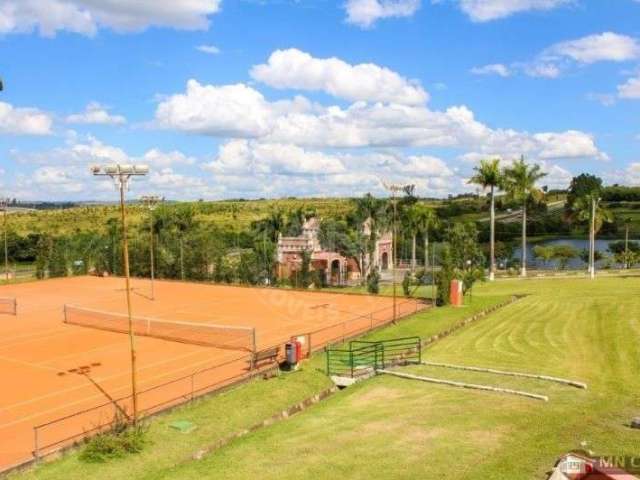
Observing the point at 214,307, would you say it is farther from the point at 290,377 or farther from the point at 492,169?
the point at 492,169

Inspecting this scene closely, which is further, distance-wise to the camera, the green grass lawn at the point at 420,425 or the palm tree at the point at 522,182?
the palm tree at the point at 522,182

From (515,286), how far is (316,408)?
36.5 metres

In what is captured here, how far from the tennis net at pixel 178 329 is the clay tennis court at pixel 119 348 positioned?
52 cm

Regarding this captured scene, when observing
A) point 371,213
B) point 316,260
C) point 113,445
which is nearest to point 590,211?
point 371,213

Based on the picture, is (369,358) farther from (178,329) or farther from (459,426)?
(178,329)

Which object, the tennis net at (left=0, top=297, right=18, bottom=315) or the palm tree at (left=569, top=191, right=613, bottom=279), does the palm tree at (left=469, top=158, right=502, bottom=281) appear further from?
the tennis net at (left=0, top=297, right=18, bottom=315)

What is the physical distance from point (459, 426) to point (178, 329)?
791 inches

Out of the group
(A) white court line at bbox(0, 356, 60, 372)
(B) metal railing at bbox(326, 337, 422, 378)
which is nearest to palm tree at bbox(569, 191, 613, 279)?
(B) metal railing at bbox(326, 337, 422, 378)

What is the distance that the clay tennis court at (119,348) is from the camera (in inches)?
798

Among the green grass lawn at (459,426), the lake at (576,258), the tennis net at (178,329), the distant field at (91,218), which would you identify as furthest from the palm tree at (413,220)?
the green grass lawn at (459,426)

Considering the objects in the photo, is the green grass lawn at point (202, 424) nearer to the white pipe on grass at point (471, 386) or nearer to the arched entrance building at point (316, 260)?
the white pipe on grass at point (471, 386)

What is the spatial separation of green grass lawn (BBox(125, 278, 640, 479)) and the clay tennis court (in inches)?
204

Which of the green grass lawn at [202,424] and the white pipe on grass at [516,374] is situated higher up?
the white pipe on grass at [516,374]

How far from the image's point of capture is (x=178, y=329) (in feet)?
109
